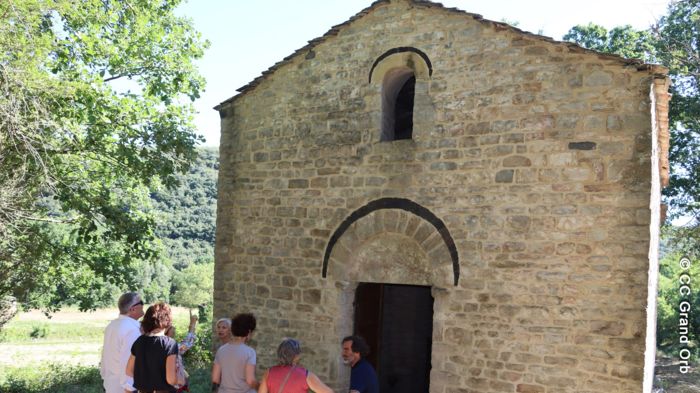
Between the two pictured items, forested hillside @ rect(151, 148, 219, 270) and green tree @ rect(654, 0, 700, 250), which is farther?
forested hillside @ rect(151, 148, 219, 270)

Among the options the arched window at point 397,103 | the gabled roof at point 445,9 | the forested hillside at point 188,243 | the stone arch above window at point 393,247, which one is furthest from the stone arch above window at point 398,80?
the forested hillside at point 188,243

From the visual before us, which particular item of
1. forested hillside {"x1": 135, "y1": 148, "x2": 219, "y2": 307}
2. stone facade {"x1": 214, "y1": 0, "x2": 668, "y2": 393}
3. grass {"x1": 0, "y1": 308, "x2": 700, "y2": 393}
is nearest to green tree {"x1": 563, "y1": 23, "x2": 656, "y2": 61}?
grass {"x1": 0, "y1": 308, "x2": 700, "y2": 393}

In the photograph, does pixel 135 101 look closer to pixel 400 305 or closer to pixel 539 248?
pixel 400 305

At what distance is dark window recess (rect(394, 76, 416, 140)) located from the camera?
23.6 ft

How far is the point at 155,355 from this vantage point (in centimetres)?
391

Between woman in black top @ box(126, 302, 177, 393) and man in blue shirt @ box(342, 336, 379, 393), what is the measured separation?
1442 millimetres

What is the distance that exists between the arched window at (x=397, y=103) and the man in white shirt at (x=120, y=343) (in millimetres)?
3623

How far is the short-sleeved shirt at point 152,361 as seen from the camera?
12.8ft

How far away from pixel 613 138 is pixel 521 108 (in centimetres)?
100

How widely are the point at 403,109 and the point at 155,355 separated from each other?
4.76 m

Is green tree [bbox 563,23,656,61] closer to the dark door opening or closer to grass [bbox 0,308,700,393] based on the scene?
grass [bbox 0,308,700,393]

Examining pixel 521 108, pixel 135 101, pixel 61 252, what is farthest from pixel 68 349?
pixel 521 108

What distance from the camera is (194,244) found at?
45.6 metres

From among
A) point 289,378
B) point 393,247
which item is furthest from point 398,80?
point 289,378
